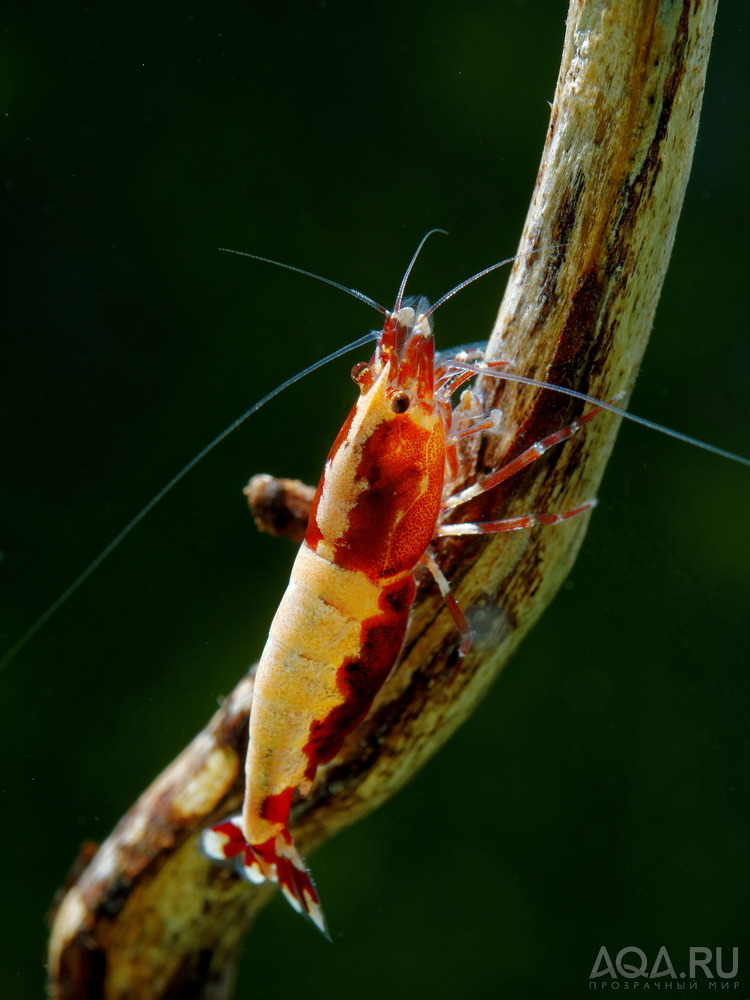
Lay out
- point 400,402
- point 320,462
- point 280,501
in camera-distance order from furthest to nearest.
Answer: point 320,462, point 280,501, point 400,402

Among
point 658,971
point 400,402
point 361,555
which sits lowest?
point 658,971

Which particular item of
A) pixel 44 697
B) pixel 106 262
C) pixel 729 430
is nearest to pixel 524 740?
pixel 729 430

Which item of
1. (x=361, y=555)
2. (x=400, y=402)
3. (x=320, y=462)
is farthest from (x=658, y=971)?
(x=400, y=402)

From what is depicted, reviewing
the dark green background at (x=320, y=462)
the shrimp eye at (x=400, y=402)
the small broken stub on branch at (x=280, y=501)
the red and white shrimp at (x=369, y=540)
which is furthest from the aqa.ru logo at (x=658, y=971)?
the shrimp eye at (x=400, y=402)

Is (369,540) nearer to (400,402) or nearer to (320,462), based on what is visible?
(400,402)

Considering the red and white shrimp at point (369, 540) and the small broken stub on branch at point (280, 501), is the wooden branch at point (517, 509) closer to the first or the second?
the red and white shrimp at point (369, 540)

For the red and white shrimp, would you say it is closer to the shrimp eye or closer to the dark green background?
the shrimp eye

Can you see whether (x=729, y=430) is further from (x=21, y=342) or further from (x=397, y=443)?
(x=21, y=342)

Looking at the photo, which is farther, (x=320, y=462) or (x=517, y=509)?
(x=320, y=462)

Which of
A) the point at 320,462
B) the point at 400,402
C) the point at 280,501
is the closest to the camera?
the point at 400,402
